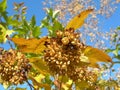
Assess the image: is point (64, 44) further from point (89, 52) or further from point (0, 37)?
point (0, 37)

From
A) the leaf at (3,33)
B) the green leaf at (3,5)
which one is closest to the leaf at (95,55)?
the leaf at (3,33)

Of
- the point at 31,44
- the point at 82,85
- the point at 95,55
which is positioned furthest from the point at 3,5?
the point at 95,55

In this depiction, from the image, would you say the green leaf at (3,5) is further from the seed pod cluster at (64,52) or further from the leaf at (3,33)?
the seed pod cluster at (64,52)

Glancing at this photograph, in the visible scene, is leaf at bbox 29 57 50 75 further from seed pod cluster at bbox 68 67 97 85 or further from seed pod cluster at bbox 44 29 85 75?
seed pod cluster at bbox 44 29 85 75

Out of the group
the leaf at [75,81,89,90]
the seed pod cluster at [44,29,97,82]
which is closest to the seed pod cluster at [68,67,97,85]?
the leaf at [75,81,89,90]

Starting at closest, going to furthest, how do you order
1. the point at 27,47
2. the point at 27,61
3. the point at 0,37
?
the point at 27,47 → the point at 27,61 → the point at 0,37

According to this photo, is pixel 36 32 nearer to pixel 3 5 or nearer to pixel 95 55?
pixel 3 5

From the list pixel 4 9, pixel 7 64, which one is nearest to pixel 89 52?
pixel 7 64
